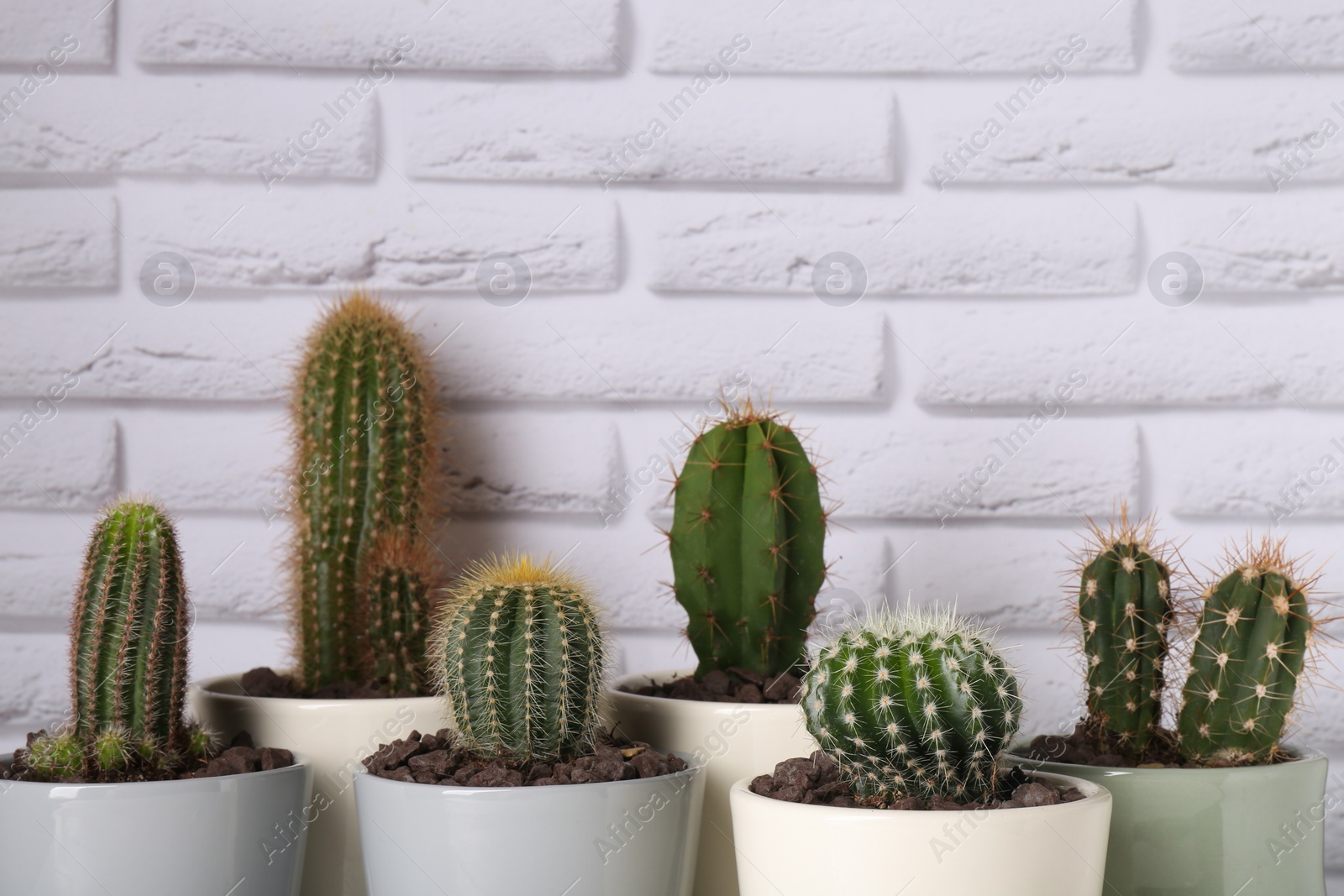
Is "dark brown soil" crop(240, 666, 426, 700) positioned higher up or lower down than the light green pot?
higher up

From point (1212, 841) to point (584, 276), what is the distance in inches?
27.7

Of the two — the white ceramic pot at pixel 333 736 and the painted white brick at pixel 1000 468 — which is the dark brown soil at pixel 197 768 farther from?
the painted white brick at pixel 1000 468

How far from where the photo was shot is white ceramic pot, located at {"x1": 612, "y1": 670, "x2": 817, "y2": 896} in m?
0.77

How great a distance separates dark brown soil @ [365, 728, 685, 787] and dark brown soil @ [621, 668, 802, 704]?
0.08 m

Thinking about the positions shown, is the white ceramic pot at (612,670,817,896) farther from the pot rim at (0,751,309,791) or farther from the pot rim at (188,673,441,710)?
the pot rim at (0,751,309,791)

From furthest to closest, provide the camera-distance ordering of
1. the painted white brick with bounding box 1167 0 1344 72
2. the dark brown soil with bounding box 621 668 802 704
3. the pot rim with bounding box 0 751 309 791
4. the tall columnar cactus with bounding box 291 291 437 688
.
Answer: the painted white brick with bounding box 1167 0 1344 72 < the tall columnar cactus with bounding box 291 291 437 688 < the dark brown soil with bounding box 621 668 802 704 < the pot rim with bounding box 0 751 309 791

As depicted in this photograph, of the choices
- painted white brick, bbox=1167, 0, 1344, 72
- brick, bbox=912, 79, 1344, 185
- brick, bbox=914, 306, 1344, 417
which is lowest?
brick, bbox=914, 306, 1344, 417

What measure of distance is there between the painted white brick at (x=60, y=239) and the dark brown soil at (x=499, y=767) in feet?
2.03

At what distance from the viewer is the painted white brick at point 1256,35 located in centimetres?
102

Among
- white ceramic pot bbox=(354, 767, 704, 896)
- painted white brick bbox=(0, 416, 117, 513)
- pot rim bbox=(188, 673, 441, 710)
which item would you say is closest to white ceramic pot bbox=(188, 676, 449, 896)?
pot rim bbox=(188, 673, 441, 710)

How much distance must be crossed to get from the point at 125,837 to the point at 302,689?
22 cm

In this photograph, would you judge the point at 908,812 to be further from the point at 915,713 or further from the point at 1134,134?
the point at 1134,134

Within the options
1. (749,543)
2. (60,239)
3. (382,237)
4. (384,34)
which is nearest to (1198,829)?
(749,543)

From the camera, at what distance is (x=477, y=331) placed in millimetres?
1058
